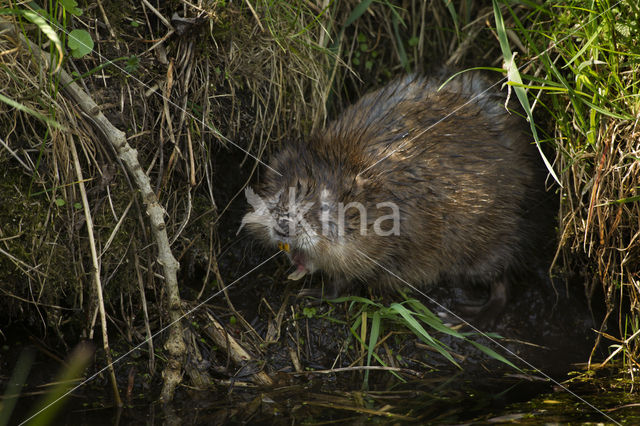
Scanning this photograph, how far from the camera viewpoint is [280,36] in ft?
10.5

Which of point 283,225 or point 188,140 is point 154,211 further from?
point 283,225

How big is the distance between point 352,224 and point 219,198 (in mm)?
811

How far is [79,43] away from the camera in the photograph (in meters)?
2.61

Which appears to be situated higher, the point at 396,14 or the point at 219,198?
the point at 396,14

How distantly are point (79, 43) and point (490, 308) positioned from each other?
90.4 inches

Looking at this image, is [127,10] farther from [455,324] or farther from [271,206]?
[455,324]

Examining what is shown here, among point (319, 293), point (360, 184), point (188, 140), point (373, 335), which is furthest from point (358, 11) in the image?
point (373, 335)

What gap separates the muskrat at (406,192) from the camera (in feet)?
10.2

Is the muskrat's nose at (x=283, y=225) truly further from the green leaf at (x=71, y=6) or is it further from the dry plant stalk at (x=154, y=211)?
the green leaf at (x=71, y=6)

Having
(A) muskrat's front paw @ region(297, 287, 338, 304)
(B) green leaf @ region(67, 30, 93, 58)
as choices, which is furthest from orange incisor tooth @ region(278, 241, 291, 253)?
(B) green leaf @ region(67, 30, 93, 58)

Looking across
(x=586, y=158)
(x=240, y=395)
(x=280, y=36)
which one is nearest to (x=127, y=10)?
(x=280, y=36)

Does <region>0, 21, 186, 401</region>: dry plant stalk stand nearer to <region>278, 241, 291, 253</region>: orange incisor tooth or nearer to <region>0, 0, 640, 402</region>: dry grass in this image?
<region>0, 0, 640, 402</region>: dry grass

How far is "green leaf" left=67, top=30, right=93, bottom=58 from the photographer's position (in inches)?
102

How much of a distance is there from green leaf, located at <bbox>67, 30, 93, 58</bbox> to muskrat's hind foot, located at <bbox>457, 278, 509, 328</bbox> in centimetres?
216
